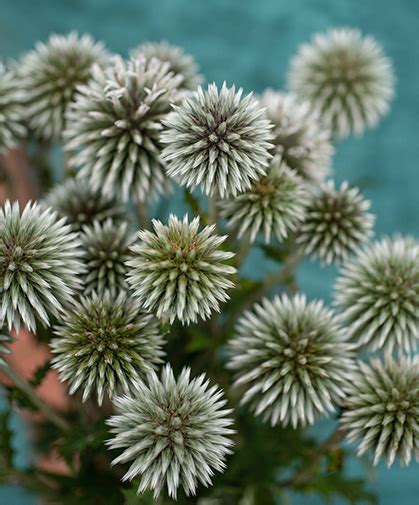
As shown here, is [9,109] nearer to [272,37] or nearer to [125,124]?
[125,124]

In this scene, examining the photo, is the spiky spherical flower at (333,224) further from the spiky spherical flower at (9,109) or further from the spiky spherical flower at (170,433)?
the spiky spherical flower at (9,109)

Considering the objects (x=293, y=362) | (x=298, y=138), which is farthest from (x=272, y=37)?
(x=293, y=362)

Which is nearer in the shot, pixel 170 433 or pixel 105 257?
pixel 170 433

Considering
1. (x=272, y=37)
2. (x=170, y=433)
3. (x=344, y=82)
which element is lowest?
(x=170, y=433)

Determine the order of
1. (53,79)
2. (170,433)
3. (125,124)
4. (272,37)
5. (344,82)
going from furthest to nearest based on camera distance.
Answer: (272,37) < (344,82) < (53,79) < (125,124) < (170,433)

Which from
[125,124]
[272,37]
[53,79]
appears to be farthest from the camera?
[272,37]

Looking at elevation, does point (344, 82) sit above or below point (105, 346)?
above
